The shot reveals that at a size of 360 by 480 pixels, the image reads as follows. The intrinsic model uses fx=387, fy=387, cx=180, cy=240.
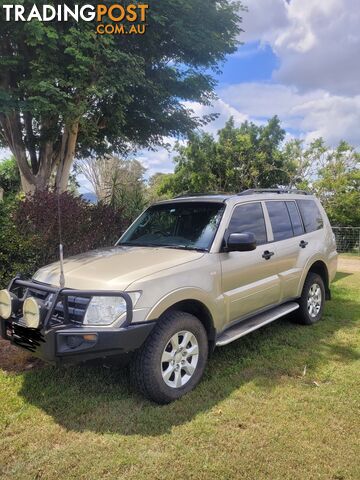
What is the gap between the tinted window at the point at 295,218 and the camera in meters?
5.43

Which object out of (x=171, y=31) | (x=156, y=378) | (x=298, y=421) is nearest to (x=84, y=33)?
(x=171, y=31)

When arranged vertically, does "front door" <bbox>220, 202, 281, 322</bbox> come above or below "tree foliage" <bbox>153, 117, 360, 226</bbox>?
below

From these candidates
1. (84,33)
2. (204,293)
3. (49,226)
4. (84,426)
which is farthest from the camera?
(84,33)

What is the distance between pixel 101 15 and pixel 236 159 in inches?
562

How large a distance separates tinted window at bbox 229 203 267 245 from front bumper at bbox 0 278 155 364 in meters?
1.74

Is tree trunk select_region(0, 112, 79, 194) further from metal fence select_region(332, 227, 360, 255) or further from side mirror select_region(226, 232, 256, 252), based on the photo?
metal fence select_region(332, 227, 360, 255)

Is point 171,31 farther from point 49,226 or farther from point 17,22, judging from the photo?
point 49,226

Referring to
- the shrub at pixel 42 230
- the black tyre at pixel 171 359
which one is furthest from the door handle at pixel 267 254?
the shrub at pixel 42 230

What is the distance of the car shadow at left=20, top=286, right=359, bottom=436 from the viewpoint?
121 inches

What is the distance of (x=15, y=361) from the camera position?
4.18 metres

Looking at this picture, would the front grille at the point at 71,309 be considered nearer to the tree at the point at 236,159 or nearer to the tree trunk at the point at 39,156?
the tree trunk at the point at 39,156

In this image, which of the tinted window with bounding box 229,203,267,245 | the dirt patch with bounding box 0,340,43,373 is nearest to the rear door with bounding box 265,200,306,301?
the tinted window with bounding box 229,203,267,245

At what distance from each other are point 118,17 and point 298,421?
7.29 meters

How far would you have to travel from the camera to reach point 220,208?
4.38 meters
